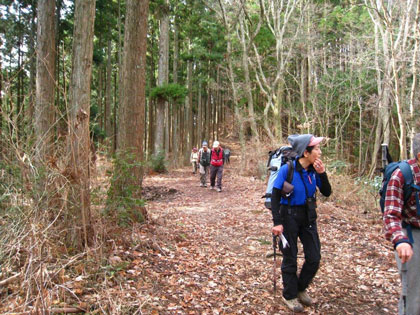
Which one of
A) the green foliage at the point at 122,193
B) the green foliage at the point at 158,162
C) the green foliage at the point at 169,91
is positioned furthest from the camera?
the green foliage at the point at 158,162

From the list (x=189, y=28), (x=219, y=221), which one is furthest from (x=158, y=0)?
(x=189, y=28)

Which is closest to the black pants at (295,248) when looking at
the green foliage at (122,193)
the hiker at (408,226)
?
the hiker at (408,226)

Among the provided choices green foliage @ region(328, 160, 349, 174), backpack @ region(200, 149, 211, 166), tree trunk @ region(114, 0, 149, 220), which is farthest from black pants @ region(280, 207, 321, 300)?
backpack @ region(200, 149, 211, 166)

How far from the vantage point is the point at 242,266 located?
505 cm

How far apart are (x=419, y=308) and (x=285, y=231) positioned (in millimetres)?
1403

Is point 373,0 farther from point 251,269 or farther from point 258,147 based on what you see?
point 251,269

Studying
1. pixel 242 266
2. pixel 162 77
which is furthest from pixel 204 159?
pixel 242 266

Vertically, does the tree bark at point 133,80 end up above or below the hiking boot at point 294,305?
above

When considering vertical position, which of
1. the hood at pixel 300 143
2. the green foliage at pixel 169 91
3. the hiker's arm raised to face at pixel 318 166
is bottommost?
the hiker's arm raised to face at pixel 318 166

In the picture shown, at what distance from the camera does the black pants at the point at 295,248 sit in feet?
11.7

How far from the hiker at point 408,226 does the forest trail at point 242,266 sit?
1395 mm

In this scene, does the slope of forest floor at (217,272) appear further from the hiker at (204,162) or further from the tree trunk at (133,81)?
the hiker at (204,162)

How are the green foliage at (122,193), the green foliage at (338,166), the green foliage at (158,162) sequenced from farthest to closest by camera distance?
the green foliage at (158,162), the green foliage at (338,166), the green foliage at (122,193)

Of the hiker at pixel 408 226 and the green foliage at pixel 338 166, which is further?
the green foliage at pixel 338 166
